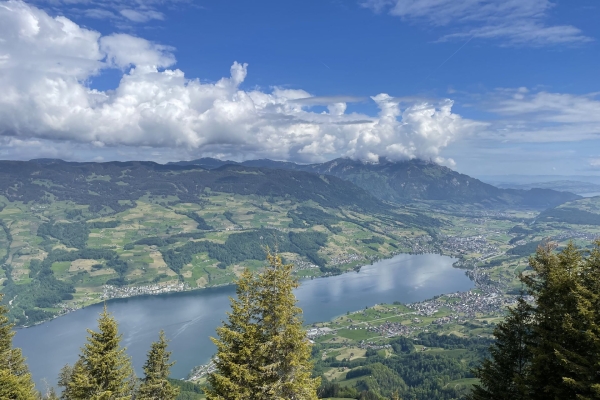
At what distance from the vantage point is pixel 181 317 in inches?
5556

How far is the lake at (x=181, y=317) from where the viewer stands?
10682 cm

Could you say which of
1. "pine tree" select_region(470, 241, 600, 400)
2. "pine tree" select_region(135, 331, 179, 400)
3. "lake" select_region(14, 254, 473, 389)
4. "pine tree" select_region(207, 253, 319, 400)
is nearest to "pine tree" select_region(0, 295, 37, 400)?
"pine tree" select_region(135, 331, 179, 400)

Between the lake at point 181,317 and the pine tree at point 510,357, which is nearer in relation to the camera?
the pine tree at point 510,357

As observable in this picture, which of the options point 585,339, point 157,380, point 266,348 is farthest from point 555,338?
point 157,380

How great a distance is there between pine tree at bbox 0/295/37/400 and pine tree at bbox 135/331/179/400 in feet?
19.6

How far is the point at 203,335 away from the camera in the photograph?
399 feet

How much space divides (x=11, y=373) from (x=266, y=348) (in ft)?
50.4

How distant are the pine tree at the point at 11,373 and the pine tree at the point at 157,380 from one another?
5.97 metres

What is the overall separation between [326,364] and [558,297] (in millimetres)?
105452

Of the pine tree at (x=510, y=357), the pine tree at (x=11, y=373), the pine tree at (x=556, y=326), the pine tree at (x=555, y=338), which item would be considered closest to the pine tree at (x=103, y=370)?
the pine tree at (x=11, y=373)

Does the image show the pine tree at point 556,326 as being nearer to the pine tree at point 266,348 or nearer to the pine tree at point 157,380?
the pine tree at point 266,348

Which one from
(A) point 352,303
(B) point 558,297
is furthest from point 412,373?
(B) point 558,297

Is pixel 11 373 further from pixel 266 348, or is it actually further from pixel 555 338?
pixel 555 338

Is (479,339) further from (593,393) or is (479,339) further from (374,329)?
(593,393)
